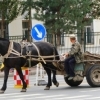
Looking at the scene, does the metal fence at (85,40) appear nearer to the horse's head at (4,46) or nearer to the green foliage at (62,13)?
the green foliage at (62,13)

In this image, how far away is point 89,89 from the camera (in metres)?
16.5

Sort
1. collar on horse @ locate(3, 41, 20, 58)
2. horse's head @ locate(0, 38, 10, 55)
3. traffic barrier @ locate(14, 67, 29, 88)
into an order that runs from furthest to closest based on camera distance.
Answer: traffic barrier @ locate(14, 67, 29, 88)
horse's head @ locate(0, 38, 10, 55)
collar on horse @ locate(3, 41, 20, 58)

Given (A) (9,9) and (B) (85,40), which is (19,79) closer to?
(B) (85,40)

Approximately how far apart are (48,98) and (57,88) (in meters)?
3.03

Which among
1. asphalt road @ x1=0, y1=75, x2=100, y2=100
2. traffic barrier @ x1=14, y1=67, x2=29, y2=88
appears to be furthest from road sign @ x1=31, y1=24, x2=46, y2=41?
asphalt road @ x1=0, y1=75, x2=100, y2=100

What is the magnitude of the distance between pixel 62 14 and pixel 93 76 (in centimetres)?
1550

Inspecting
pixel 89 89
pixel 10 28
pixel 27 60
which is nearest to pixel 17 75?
pixel 27 60

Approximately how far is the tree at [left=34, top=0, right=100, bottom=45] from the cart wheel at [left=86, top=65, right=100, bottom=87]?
13.5 metres

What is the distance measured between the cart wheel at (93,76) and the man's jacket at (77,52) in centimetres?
52

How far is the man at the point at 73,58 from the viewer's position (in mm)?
16625

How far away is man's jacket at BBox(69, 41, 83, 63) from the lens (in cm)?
1659

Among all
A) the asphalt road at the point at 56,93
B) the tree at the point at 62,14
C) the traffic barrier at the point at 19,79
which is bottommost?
the asphalt road at the point at 56,93

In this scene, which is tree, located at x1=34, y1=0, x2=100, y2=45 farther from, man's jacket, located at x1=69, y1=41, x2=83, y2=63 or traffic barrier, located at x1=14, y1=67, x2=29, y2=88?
man's jacket, located at x1=69, y1=41, x2=83, y2=63

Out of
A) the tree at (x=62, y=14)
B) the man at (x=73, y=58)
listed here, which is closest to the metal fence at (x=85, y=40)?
the tree at (x=62, y=14)
